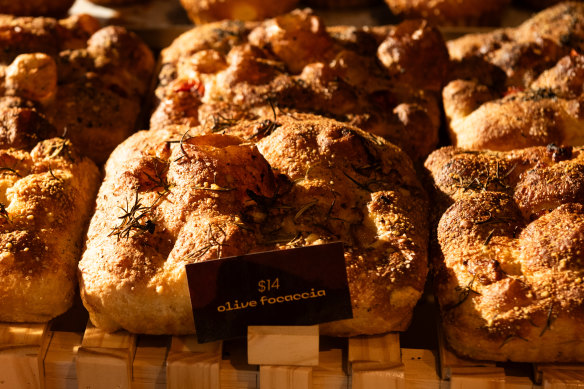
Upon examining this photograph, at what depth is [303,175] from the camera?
214cm

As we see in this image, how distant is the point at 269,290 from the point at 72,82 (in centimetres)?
163

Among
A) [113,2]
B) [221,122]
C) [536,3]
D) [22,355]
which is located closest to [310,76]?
[221,122]

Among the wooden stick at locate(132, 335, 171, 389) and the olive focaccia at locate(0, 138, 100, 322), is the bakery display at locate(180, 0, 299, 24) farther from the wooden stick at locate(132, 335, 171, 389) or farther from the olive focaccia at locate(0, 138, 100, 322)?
the wooden stick at locate(132, 335, 171, 389)

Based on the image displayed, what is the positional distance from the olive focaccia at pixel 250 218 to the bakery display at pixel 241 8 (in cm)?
164

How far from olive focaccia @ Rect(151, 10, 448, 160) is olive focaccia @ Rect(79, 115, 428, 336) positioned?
396 mm

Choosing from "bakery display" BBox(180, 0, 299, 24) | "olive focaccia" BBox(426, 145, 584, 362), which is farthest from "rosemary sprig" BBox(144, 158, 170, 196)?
"bakery display" BBox(180, 0, 299, 24)

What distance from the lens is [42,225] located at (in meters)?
2.11

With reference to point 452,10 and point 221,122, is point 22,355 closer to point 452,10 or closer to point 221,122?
point 221,122

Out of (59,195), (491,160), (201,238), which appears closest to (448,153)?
→ (491,160)

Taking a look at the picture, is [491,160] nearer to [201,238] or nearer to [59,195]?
[201,238]

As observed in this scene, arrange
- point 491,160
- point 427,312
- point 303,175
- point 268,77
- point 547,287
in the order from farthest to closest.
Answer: point 268,77 → point 427,312 → point 491,160 → point 303,175 → point 547,287

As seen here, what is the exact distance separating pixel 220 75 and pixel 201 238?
111 cm

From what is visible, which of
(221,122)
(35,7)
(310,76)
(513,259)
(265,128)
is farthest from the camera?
(35,7)

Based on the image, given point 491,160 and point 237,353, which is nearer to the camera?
point 237,353
